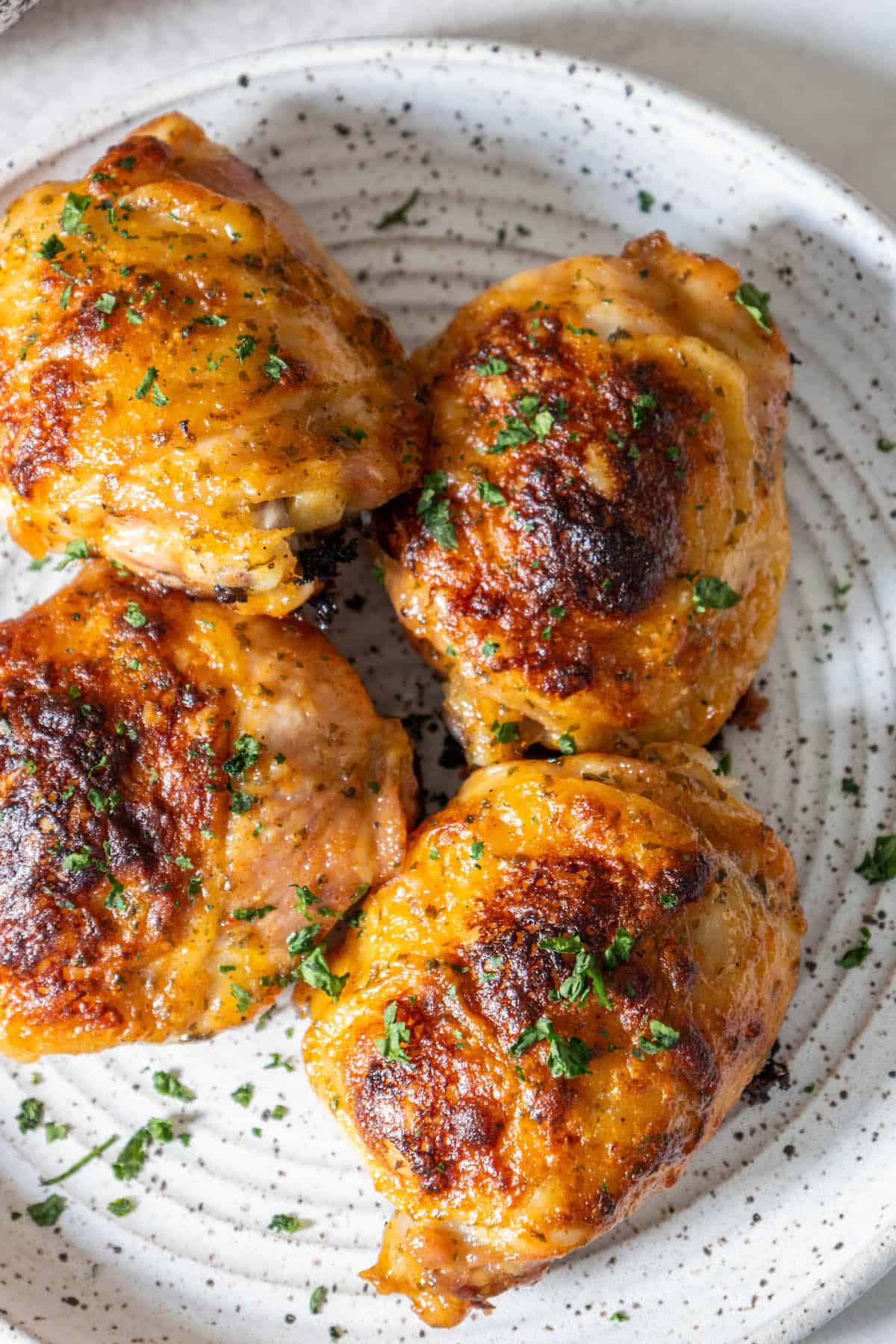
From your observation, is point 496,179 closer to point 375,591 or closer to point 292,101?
point 292,101

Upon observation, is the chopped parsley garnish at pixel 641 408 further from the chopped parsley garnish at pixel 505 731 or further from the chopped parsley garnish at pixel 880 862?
the chopped parsley garnish at pixel 880 862

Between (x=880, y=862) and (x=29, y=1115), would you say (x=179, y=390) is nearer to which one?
(x=29, y=1115)

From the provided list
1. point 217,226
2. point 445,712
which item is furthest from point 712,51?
point 445,712

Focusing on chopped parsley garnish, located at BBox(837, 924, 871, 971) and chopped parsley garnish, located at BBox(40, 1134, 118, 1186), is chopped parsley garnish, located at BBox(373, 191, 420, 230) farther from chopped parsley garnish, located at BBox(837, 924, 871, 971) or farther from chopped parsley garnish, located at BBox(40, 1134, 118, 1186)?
chopped parsley garnish, located at BBox(40, 1134, 118, 1186)

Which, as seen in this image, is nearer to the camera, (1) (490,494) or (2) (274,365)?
(2) (274,365)

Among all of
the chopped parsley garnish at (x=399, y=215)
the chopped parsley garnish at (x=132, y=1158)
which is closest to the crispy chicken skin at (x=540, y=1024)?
the chopped parsley garnish at (x=132, y=1158)

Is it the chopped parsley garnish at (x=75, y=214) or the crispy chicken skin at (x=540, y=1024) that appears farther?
the chopped parsley garnish at (x=75, y=214)

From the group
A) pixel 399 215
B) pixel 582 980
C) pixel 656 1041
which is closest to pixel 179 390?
pixel 399 215
